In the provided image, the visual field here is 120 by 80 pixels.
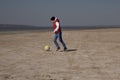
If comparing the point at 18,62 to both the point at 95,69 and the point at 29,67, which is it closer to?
the point at 29,67

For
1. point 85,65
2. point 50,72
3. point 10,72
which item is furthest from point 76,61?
point 10,72

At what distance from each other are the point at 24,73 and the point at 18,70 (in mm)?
616

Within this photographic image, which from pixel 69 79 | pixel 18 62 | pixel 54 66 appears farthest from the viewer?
pixel 18 62

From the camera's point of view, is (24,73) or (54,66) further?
(54,66)

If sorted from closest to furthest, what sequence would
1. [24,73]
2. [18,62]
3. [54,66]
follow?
[24,73] → [54,66] → [18,62]

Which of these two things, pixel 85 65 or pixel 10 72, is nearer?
pixel 10 72

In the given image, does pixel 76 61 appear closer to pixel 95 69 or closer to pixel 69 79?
pixel 95 69

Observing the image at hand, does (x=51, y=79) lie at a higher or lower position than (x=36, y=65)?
higher

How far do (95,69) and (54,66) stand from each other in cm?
162

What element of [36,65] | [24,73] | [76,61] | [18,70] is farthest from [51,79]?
[76,61]

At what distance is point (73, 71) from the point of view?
9141mm

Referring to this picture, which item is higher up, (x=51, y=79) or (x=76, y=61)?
(x=51, y=79)

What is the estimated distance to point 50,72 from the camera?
29.6 ft

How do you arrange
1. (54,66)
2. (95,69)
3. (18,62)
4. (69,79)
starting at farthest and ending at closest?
1. (18,62)
2. (54,66)
3. (95,69)
4. (69,79)
